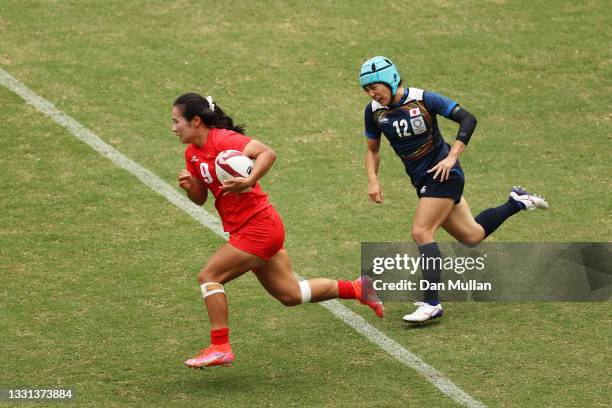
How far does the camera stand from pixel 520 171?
1278 cm

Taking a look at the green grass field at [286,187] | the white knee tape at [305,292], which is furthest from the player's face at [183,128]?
the green grass field at [286,187]

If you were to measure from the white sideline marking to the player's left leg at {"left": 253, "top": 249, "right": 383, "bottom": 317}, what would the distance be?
1.58 feet

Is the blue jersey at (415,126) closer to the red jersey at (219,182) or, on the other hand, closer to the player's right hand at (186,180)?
the red jersey at (219,182)

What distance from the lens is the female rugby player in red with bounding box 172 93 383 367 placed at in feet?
27.6

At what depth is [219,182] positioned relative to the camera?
27.9 ft

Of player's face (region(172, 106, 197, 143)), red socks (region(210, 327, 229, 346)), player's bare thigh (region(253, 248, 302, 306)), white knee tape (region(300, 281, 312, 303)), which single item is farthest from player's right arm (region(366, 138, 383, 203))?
red socks (region(210, 327, 229, 346))

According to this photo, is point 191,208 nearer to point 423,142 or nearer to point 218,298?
point 423,142

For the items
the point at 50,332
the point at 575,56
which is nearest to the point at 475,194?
the point at 575,56

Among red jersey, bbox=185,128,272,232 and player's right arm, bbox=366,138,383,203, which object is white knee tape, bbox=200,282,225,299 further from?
player's right arm, bbox=366,138,383,203

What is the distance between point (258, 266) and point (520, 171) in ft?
16.6

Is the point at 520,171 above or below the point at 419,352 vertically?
above

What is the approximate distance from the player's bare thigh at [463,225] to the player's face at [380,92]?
1172 millimetres

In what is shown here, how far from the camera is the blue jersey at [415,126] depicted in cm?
951

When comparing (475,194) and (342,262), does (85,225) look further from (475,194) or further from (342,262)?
(475,194)
